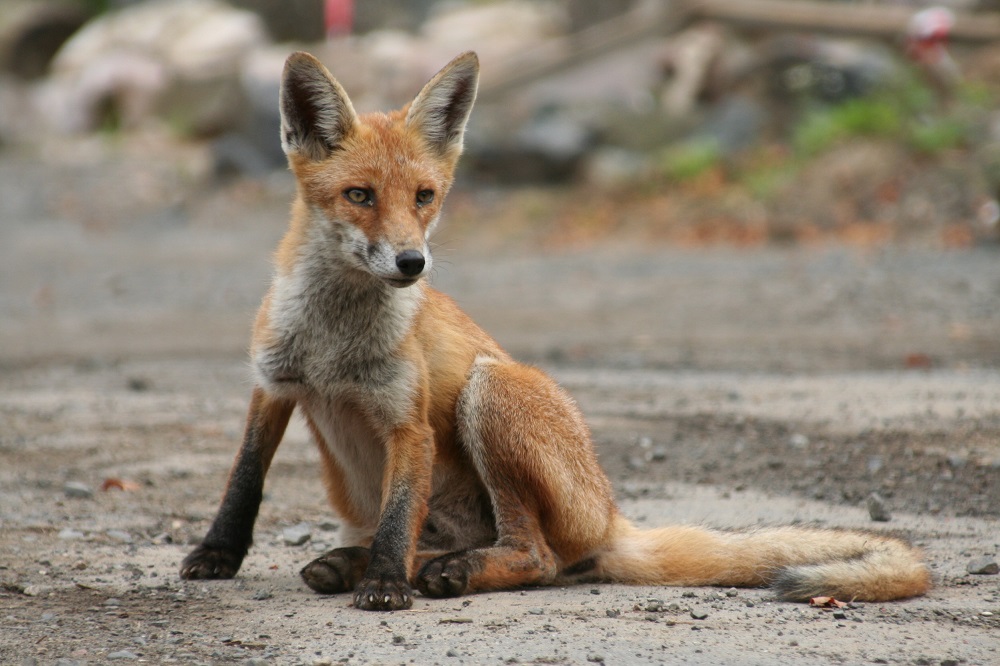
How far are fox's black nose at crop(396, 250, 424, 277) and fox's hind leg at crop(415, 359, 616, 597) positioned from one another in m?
0.71

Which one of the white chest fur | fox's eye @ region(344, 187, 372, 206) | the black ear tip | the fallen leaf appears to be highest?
the black ear tip

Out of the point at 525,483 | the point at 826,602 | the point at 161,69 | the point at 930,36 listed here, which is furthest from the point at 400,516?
the point at 161,69

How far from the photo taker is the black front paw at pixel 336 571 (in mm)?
4461

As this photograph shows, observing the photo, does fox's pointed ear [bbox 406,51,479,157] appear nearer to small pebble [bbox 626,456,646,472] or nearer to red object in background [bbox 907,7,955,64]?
small pebble [bbox 626,456,646,472]

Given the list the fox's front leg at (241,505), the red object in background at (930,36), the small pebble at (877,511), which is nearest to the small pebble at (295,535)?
the fox's front leg at (241,505)

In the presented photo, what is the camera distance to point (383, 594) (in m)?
4.18

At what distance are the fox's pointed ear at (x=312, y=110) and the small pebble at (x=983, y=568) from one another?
10.5 ft

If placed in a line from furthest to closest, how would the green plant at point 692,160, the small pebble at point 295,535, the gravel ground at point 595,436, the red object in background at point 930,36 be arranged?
the green plant at point 692,160 → the red object in background at point 930,36 → the small pebble at point 295,535 → the gravel ground at point 595,436

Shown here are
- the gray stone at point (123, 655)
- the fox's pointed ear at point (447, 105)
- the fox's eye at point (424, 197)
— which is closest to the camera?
the gray stone at point (123, 655)

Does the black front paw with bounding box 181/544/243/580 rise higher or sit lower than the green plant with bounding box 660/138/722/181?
lower

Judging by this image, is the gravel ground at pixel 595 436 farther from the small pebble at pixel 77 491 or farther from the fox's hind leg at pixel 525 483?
the fox's hind leg at pixel 525 483

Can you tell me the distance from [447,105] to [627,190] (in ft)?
39.2

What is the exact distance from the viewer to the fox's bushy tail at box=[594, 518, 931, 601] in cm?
435

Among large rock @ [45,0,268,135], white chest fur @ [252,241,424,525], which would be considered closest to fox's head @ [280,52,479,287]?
white chest fur @ [252,241,424,525]
